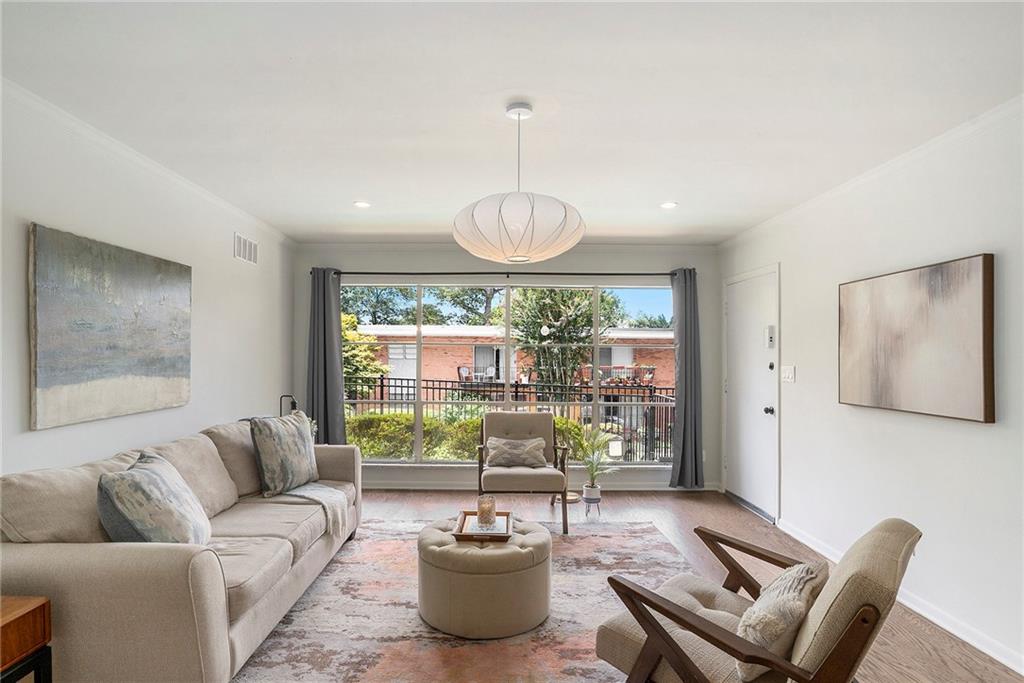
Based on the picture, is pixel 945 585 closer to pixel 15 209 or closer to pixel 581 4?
pixel 581 4

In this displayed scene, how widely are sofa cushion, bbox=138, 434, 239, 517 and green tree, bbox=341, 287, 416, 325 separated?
2827 mm

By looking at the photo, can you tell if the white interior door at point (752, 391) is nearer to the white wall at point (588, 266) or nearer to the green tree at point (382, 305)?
the white wall at point (588, 266)

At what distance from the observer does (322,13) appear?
6.73 ft

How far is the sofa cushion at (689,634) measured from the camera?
6.41ft

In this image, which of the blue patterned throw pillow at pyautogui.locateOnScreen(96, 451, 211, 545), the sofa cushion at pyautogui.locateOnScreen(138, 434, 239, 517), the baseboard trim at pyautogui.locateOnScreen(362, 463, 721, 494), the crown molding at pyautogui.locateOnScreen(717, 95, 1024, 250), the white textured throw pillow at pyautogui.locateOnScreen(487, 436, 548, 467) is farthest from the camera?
the baseboard trim at pyautogui.locateOnScreen(362, 463, 721, 494)

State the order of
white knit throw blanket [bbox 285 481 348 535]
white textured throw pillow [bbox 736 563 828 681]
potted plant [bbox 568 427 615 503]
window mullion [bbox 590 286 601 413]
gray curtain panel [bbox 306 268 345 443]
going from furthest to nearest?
window mullion [bbox 590 286 601 413], gray curtain panel [bbox 306 268 345 443], potted plant [bbox 568 427 615 503], white knit throw blanket [bbox 285 481 348 535], white textured throw pillow [bbox 736 563 828 681]

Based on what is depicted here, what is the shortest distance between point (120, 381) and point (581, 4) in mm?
3054

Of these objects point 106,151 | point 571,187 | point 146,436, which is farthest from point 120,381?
point 571,187

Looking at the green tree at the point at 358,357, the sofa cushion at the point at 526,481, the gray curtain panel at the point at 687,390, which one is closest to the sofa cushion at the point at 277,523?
the sofa cushion at the point at 526,481

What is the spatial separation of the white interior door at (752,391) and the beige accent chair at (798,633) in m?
3.04

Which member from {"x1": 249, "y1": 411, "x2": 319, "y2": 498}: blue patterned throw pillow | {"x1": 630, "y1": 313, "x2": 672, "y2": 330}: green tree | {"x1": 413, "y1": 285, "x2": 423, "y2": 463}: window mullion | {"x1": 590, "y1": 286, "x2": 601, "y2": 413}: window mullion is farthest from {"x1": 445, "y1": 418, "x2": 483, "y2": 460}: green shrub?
{"x1": 249, "y1": 411, "x2": 319, "y2": 498}: blue patterned throw pillow

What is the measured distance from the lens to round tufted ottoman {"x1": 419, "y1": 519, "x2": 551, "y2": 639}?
9.52 ft

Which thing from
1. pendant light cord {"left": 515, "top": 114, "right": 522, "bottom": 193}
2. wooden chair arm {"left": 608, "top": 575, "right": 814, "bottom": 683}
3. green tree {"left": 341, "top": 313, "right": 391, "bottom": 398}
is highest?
pendant light cord {"left": 515, "top": 114, "right": 522, "bottom": 193}

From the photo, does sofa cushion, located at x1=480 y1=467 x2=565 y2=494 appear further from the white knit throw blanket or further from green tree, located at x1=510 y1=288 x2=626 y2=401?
green tree, located at x1=510 y1=288 x2=626 y2=401
